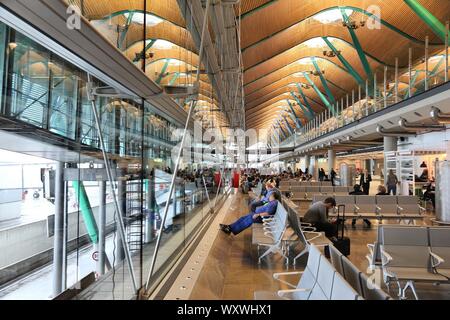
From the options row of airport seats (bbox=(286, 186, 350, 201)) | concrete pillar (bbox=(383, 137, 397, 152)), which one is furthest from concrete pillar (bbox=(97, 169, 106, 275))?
concrete pillar (bbox=(383, 137, 397, 152))

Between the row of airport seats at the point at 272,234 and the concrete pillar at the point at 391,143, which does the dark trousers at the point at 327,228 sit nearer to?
the row of airport seats at the point at 272,234

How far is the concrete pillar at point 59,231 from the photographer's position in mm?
8273

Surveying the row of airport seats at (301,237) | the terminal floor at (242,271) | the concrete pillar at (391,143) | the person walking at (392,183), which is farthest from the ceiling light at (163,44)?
the concrete pillar at (391,143)

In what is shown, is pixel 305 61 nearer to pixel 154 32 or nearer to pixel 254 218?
pixel 254 218

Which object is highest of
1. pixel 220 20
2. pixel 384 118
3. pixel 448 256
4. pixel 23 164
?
pixel 220 20

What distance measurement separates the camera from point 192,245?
6176mm

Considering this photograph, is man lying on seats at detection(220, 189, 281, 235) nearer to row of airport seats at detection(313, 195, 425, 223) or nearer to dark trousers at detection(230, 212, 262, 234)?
dark trousers at detection(230, 212, 262, 234)

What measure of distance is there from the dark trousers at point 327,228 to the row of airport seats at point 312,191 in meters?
6.39

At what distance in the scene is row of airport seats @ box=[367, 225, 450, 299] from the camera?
14.8 ft

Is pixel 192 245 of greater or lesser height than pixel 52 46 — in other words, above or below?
below

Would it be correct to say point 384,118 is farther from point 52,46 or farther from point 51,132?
point 52,46

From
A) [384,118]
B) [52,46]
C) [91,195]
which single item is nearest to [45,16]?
[52,46]
